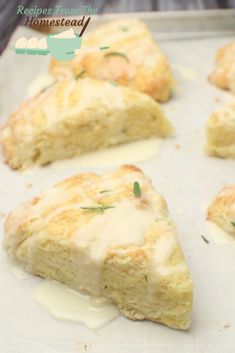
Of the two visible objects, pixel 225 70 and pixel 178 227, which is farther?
pixel 225 70

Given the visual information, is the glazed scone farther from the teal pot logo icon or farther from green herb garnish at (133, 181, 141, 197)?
the teal pot logo icon

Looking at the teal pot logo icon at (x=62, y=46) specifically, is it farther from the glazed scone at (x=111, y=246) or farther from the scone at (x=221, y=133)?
the scone at (x=221, y=133)

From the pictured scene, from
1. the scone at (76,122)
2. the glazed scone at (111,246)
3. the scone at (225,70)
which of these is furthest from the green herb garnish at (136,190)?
the scone at (225,70)

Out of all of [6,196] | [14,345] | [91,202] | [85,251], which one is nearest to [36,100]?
[6,196]

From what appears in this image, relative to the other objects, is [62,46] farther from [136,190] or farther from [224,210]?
[224,210]

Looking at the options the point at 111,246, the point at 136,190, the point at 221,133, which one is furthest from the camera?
the point at 221,133

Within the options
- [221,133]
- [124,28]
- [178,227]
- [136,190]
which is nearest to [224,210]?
[178,227]

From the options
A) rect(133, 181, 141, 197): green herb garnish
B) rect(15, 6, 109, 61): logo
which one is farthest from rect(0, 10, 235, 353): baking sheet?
rect(15, 6, 109, 61): logo
